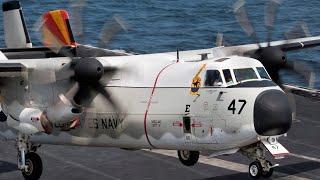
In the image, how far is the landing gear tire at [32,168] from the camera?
30969 mm

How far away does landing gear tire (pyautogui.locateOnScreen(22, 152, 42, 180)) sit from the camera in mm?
30969

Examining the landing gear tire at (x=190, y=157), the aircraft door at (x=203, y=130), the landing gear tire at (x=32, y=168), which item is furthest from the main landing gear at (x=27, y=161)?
the aircraft door at (x=203, y=130)

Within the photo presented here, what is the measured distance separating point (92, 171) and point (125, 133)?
296 inches

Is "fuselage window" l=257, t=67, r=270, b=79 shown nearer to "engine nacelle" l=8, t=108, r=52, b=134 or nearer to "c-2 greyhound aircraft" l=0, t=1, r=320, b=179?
"c-2 greyhound aircraft" l=0, t=1, r=320, b=179

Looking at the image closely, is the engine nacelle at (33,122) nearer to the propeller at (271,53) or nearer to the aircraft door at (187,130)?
the aircraft door at (187,130)

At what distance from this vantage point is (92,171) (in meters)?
35.6

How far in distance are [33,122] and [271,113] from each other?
426 inches

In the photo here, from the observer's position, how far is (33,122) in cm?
2973

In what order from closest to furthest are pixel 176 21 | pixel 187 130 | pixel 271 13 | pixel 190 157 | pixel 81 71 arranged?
1. pixel 187 130
2. pixel 81 71
3. pixel 271 13
4. pixel 190 157
5. pixel 176 21

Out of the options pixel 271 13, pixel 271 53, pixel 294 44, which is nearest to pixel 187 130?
pixel 271 53

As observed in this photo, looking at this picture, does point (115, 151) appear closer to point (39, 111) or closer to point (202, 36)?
point (39, 111)

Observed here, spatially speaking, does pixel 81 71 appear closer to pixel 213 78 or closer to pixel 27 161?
pixel 213 78

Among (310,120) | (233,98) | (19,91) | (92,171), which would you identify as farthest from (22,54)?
(310,120)

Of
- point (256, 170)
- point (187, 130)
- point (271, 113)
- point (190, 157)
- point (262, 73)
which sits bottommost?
point (190, 157)
